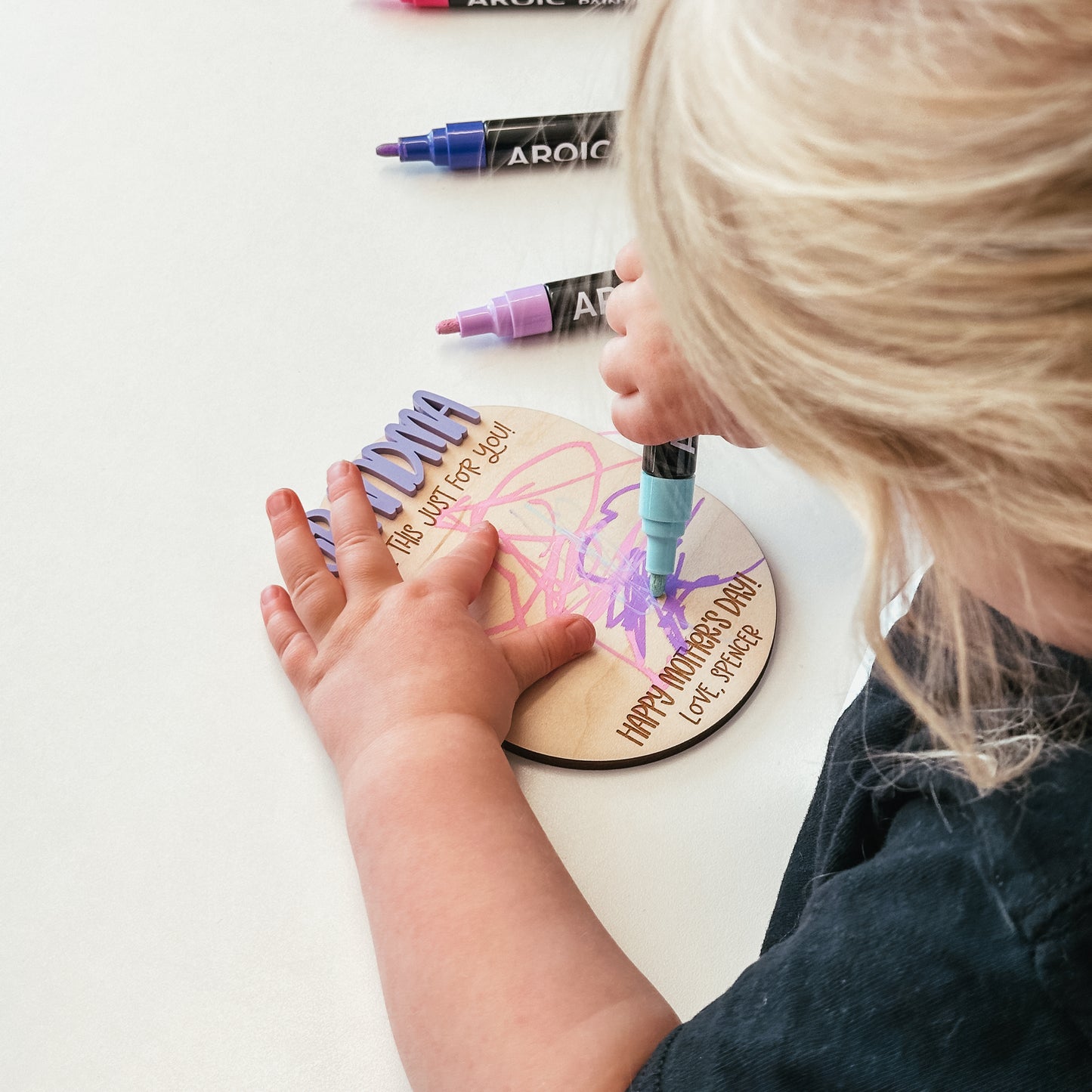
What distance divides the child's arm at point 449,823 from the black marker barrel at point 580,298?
0.16 m

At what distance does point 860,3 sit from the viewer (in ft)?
0.86

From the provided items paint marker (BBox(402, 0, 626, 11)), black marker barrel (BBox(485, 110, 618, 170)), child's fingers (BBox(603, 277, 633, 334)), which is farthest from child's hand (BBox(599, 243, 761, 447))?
paint marker (BBox(402, 0, 626, 11))

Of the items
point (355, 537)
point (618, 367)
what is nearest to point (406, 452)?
point (355, 537)

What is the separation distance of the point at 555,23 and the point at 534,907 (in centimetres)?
69

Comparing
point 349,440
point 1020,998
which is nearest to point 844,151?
point 1020,998

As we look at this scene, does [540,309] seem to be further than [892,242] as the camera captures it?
Yes

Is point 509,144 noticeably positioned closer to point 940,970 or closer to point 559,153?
point 559,153

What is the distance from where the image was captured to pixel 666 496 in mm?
493

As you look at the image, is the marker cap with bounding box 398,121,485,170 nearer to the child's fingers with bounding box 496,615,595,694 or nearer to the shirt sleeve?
the child's fingers with bounding box 496,615,595,694

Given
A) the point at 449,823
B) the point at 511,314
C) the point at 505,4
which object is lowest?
the point at 449,823

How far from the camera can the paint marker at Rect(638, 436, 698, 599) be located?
491mm

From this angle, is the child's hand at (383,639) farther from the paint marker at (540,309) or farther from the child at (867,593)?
the paint marker at (540,309)

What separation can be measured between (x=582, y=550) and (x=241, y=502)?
7.2 inches

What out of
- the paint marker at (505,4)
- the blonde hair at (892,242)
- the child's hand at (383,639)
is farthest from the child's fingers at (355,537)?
the paint marker at (505,4)
